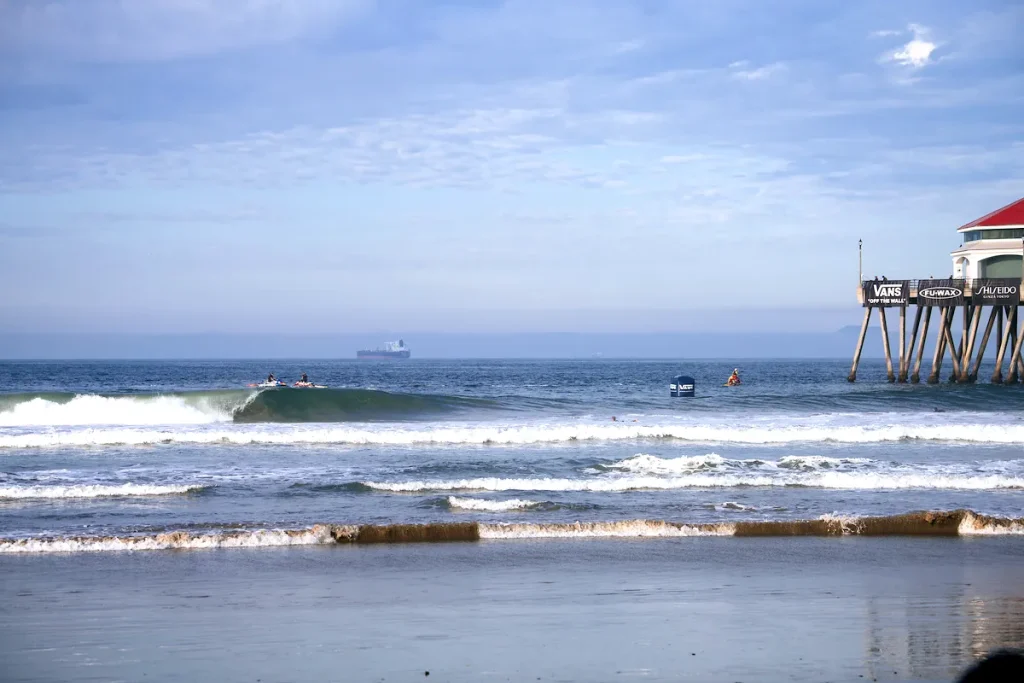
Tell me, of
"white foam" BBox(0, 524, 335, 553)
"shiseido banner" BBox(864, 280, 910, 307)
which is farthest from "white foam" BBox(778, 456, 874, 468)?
"shiseido banner" BBox(864, 280, 910, 307)

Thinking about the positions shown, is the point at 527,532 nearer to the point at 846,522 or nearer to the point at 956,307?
the point at 846,522

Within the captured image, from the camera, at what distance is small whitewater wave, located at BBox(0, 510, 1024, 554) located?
438 inches

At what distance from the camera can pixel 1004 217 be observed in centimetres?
4362

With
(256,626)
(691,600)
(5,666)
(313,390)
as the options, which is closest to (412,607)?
(256,626)

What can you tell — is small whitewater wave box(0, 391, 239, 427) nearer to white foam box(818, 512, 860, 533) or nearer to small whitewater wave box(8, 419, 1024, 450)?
small whitewater wave box(8, 419, 1024, 450)

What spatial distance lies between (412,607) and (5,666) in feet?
10.5

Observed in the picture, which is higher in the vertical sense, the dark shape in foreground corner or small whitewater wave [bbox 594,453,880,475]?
the dark shape in foreground corner

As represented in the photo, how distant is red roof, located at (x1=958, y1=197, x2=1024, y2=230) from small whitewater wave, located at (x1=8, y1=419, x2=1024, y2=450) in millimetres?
21774

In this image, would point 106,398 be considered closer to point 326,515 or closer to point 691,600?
point 326,515

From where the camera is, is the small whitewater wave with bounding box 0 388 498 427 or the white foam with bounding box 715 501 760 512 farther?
the small whitewater wave with bounding box 0 388 498 427

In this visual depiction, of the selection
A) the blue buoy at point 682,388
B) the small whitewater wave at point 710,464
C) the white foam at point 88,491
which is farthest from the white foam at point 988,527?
the blue buoy at point 682,388

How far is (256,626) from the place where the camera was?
26.0 feet

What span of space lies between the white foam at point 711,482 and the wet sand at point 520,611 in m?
3.97

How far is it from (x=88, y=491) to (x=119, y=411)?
22.1 meters
